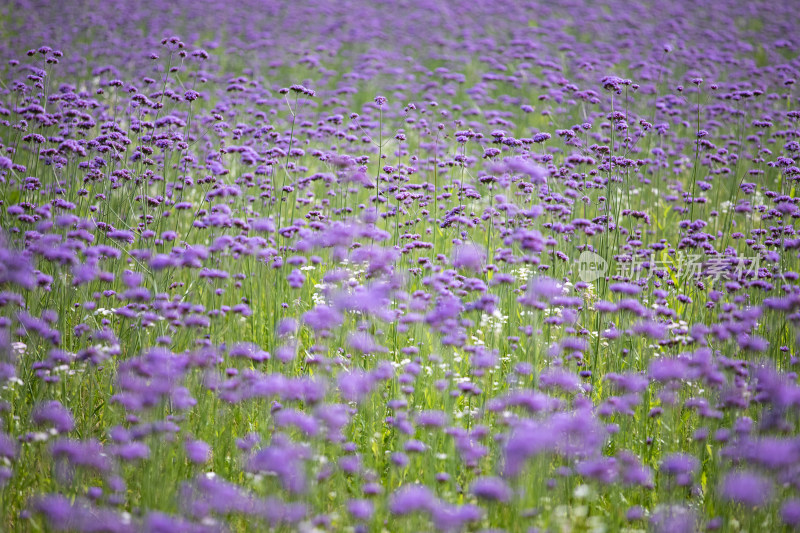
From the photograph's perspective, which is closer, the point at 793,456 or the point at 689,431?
the point at 793,456

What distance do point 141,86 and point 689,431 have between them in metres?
8.93

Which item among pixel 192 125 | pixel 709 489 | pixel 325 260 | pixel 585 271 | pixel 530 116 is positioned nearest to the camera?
pixel 709 489

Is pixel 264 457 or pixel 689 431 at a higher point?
pixel 264 457

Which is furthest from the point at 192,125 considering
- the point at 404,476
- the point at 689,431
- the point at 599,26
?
the point at 599,26

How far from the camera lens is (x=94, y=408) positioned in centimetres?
459

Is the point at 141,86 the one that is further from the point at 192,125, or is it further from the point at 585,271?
the point at 585,271

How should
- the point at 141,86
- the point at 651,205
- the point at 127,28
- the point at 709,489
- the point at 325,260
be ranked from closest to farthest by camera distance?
1. the point at 709,489
2. the point at 325,260
3. the point at 651,205
4. the point at 141,86
5. the point at 127,28

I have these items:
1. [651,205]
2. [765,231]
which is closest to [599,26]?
[651,205]

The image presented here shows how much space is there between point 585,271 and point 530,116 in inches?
241

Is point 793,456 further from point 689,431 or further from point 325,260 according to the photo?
point 325,260

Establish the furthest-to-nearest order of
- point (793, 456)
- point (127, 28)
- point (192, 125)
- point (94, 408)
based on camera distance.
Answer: point (127, 28) → point (192, 125) → point (94, 408) → point (793, 456)

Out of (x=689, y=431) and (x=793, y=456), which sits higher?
(x=793, y=456)

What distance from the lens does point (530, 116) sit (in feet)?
38.0

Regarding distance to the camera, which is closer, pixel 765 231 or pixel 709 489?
pixel 709 489
